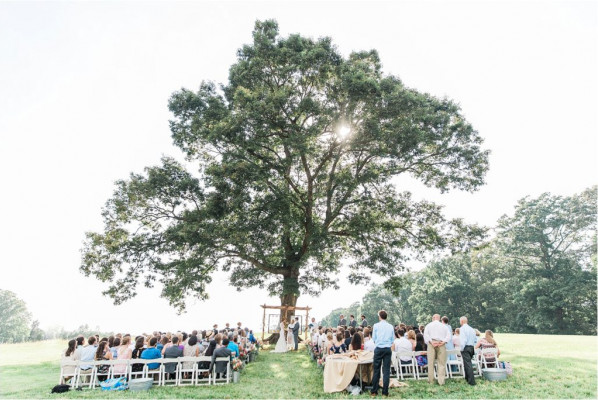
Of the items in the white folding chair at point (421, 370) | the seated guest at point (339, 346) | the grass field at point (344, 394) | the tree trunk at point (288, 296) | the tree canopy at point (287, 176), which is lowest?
the grass field at point (344, 394)

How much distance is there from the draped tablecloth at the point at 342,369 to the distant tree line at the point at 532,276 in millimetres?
28097

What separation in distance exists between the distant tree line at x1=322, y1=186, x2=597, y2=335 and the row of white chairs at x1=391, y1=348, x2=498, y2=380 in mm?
25703

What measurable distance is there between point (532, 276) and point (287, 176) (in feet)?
122

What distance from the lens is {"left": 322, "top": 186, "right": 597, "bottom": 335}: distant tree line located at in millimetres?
39281

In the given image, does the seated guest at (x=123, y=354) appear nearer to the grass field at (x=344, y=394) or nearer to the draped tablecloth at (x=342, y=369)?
the grass field at (x=344, y=394)

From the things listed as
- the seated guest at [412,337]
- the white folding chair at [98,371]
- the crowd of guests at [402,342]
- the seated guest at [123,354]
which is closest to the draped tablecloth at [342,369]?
the crowd of guests at [402,342]

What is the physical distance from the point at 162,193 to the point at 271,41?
10.6 m

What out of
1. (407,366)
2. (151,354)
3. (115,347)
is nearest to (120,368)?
(151,354)

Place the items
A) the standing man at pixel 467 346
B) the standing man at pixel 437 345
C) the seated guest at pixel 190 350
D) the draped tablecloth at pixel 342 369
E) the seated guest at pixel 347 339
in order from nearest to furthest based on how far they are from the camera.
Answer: the draped tablecloth at pixel 342 369 → the standing man at pixel 437 345 → the standing man at pixel 467 346 → the seated guest at pixel 190 350 → the seated guest at pixel 347 339

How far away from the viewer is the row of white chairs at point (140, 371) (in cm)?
976

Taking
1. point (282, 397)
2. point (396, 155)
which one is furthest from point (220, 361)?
point (396, 155)

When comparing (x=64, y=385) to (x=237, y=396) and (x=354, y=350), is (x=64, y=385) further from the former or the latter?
(x=354, y=350)

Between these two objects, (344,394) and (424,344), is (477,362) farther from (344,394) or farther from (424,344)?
(344,394)

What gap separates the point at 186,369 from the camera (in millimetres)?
10172
